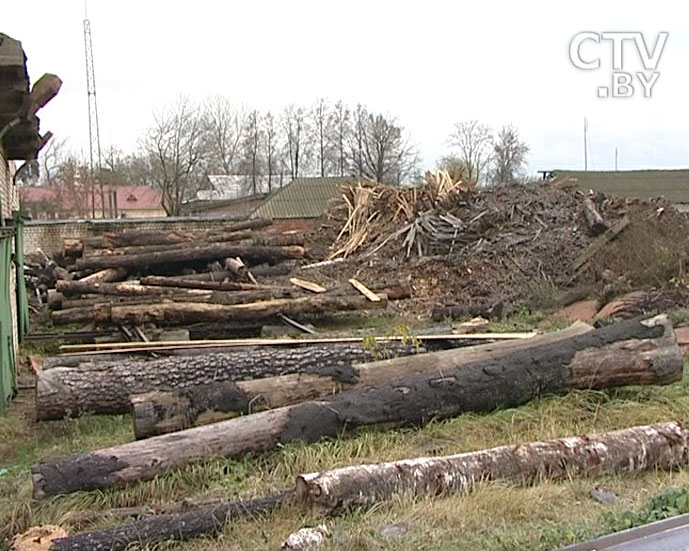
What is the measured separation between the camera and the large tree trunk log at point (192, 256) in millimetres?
13273

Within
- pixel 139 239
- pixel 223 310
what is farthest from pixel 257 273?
pixel 223 310

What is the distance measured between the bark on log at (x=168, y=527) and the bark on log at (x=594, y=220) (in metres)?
11.6

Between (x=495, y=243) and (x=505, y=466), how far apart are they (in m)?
10.6

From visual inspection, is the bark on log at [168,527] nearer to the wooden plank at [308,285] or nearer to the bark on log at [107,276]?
the wooden plank at [308,285]

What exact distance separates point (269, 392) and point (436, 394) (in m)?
1.31

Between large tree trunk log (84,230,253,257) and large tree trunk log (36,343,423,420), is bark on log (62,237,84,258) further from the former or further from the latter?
large tree trunk log (36,343,423,420)

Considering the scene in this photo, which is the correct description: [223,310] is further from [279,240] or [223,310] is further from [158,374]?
[279,240]

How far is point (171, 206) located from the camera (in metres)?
44.0

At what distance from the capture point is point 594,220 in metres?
13.9

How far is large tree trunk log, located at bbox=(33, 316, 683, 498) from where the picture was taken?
4148 mm

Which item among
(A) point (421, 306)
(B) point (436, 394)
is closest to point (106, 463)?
(B) point (436, 394)

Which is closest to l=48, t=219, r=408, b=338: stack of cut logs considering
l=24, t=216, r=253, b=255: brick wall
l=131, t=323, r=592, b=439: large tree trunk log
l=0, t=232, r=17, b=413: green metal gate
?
l=0, t=232, r=17, b=413: green metal gate

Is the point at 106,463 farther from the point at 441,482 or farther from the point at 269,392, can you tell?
the point at 441,482

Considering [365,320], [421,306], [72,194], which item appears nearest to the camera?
[365,320]
